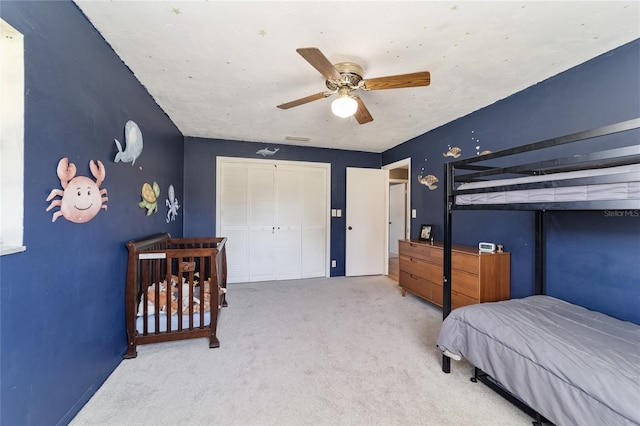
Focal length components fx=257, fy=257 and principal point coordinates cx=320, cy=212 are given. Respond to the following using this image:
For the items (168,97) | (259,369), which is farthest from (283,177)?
(259,369)

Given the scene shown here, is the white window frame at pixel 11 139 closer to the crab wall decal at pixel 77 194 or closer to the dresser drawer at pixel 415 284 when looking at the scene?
the crab wall decal at pixel 77 194

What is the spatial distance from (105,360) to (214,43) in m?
2.31

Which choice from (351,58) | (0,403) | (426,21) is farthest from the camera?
(351,58)

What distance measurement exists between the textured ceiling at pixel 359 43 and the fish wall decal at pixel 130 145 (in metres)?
0.49

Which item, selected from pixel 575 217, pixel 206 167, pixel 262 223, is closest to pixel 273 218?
pixel 262 223

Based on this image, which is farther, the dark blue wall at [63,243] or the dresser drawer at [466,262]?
the dresser drawer at [466,262]

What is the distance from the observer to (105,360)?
1762mm

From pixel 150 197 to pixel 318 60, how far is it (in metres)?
2.07

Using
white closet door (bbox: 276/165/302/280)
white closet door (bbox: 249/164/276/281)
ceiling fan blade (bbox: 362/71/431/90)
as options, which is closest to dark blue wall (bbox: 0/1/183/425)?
ceiling fan blade (bbox: 362/71/431/90)

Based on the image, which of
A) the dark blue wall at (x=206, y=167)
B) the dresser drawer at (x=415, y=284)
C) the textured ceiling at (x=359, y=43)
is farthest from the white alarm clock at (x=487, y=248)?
the dark blue wall at (x=206, y=167)

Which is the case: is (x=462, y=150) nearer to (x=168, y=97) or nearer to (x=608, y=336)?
(x=608, y=336)

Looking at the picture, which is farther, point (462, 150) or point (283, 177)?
point (283, 177)

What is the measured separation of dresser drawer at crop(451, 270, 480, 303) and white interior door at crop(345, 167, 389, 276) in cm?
209

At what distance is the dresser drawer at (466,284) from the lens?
2443 millimetres
